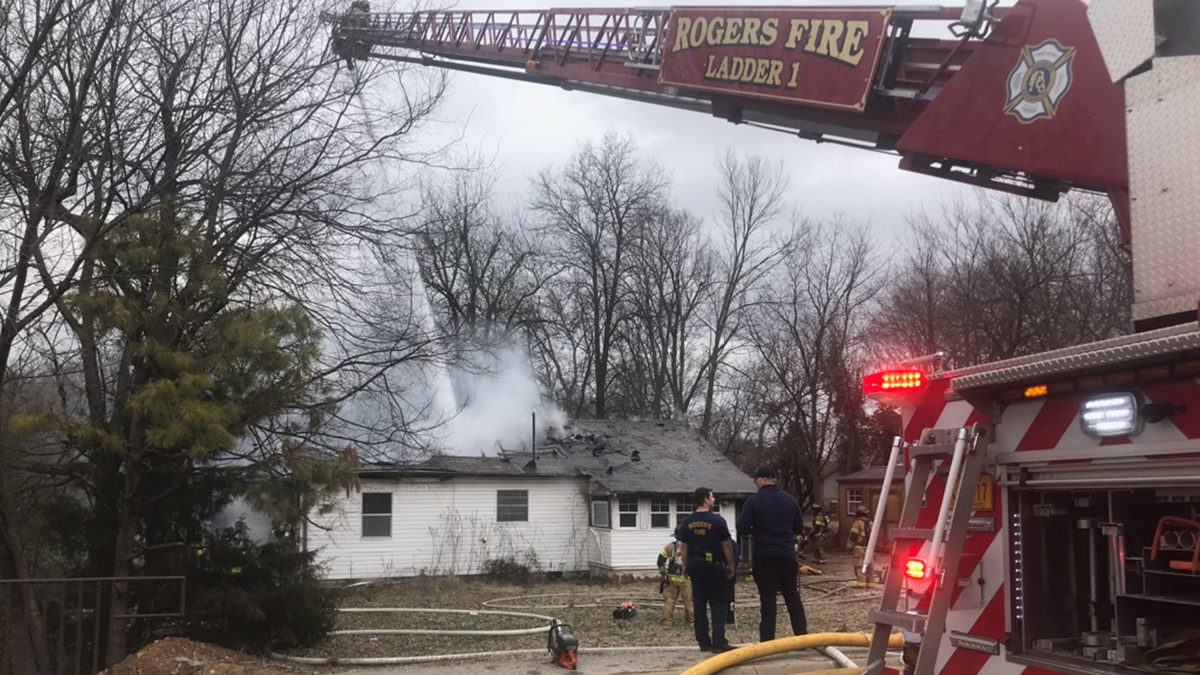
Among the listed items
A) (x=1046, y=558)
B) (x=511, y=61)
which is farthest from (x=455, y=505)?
(x=1046, y=558)

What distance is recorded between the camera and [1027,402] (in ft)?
13.2

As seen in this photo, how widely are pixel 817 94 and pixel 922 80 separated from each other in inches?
33.0

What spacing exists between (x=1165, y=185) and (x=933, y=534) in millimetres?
1621

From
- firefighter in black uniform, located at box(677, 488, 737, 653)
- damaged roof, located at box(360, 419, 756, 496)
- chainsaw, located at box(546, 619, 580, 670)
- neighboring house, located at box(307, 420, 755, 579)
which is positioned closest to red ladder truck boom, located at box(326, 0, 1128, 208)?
firefighter in black uniform, located at box(677, 488, 737, 653)

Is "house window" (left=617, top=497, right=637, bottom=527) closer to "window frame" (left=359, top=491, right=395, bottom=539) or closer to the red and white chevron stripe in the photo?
"window frame" (left=359, top=491, right=395, bottom=539)

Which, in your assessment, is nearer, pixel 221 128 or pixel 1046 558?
pixel 1046 558

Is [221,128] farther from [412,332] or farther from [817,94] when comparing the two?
[817,94]

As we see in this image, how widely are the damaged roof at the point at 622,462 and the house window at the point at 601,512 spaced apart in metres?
0.43

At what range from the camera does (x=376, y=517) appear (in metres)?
25.2

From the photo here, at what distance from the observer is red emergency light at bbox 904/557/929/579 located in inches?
162

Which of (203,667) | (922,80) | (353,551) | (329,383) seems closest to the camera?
(922,80)

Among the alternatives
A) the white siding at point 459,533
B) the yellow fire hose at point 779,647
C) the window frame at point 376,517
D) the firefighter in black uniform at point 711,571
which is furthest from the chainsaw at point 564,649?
the window frame at point 376,517

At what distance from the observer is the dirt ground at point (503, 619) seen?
33.2 feet

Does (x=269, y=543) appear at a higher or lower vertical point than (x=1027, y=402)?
lower
